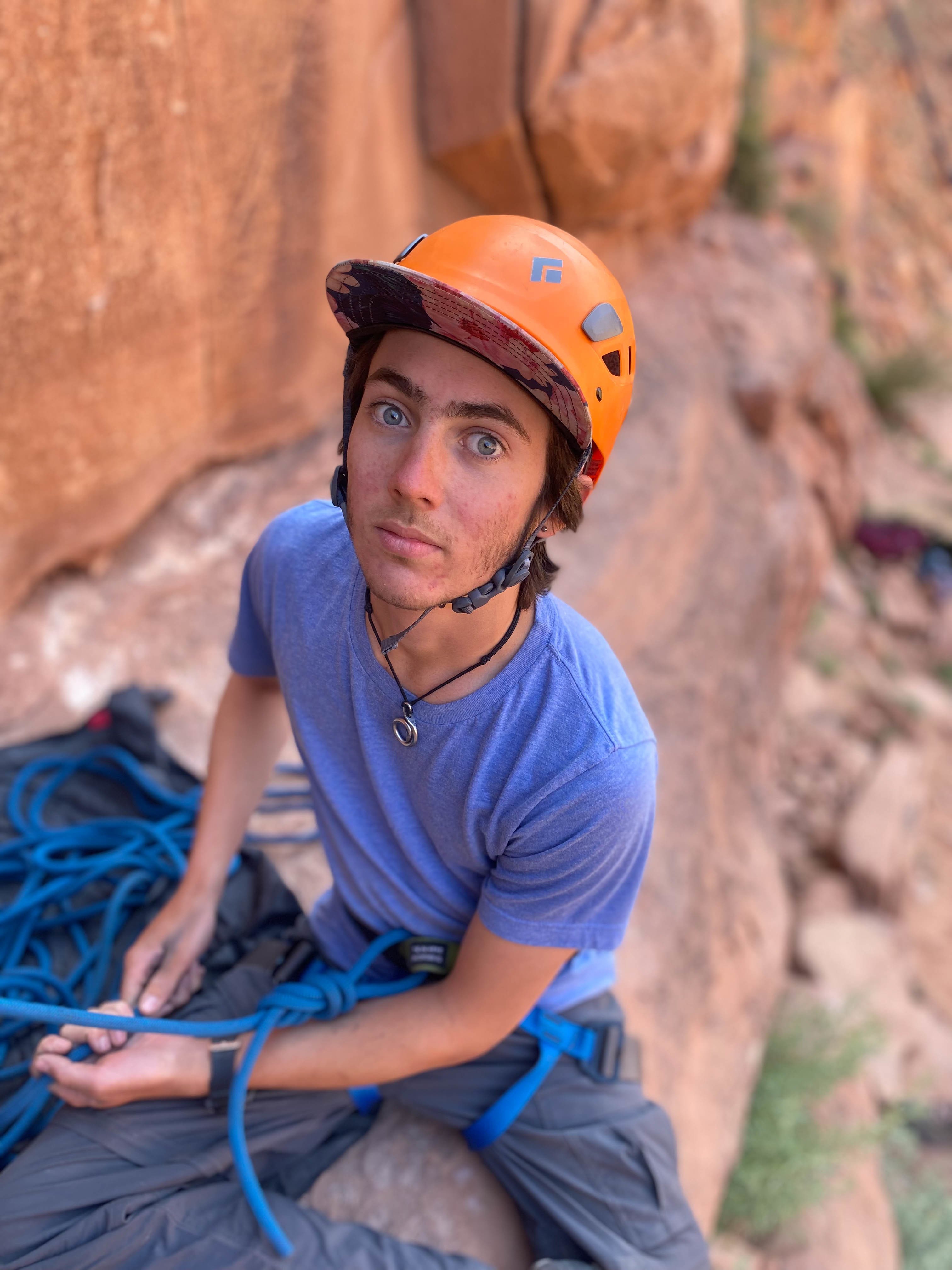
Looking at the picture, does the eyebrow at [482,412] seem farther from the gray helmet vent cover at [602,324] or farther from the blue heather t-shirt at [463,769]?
the blue heather t-shirt at [463,769]

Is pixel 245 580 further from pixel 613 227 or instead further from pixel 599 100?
pixel 613 227

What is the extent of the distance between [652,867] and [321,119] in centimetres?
298

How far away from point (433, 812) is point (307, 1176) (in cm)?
90

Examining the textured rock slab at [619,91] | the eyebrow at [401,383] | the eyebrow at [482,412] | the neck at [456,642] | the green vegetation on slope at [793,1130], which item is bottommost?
the green vegetation on slope at [793,1130]

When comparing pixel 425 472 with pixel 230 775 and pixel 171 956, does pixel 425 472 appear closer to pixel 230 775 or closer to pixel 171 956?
pixel 230 775

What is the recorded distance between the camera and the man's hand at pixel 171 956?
1821mm

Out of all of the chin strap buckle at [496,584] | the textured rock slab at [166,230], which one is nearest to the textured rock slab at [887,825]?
the textured rock slab at [166,230]

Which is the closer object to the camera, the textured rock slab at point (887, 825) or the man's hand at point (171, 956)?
the man's hand at point (171, 956)

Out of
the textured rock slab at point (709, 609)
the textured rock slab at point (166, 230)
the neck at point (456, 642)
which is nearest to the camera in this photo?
the neck at point (456, 642)

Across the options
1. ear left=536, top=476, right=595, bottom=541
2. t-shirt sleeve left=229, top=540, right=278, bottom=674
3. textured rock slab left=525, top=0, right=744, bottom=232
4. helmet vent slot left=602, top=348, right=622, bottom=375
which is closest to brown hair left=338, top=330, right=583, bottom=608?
ear left=536, top=476, right=595, bottom=541

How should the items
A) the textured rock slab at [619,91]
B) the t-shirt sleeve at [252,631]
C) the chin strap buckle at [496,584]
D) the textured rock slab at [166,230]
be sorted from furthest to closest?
the textured rock slab at [619,91]
the textured rock slab at [166,230]
the t-shirt sleeve at [252,631]
the chin strap buckle at [496,584]

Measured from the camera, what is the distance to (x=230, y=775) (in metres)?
1.97

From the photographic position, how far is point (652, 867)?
10.6ft

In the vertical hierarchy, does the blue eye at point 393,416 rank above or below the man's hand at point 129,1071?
above
